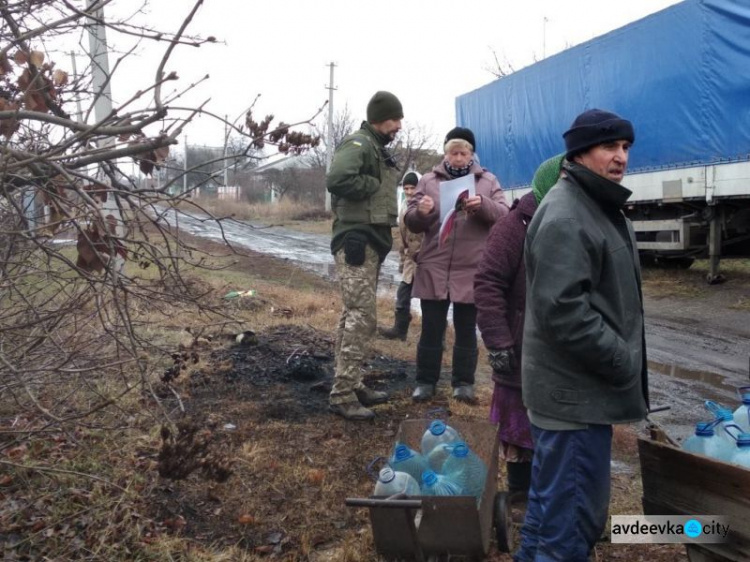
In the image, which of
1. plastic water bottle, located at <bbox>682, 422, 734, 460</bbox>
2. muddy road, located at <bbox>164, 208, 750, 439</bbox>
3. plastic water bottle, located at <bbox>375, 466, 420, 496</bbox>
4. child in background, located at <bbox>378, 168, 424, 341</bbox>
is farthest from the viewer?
child in background, located at <bbox>378, 168, 424, 341</bbox>

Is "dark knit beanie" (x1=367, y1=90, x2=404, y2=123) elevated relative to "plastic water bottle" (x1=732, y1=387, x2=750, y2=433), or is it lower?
elevated

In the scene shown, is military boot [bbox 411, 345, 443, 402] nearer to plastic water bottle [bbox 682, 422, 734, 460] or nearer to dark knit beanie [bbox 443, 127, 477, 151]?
dark knit beanie [bbox 443, 127, 477, 151]

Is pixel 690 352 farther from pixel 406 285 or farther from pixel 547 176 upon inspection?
pixel 547 176

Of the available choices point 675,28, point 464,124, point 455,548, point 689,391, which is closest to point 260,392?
point 455,548

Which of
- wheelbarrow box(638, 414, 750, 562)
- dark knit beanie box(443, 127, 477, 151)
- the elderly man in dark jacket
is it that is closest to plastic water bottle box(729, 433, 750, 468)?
wheelbarrow box(638, 414, 750, 562)

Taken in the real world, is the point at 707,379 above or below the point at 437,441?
below

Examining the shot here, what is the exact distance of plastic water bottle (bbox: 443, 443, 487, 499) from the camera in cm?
306

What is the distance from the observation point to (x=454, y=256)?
4746mm

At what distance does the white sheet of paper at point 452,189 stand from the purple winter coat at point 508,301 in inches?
48.3

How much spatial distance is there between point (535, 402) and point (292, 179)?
43.2 m

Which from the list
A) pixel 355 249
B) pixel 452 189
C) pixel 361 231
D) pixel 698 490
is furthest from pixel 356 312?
pixel 698 490

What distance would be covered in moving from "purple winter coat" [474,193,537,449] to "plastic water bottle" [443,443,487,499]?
0.81 feet

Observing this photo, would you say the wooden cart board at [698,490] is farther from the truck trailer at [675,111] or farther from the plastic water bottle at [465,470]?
the truck trailer at [675,111]

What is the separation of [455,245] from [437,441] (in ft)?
5.81
